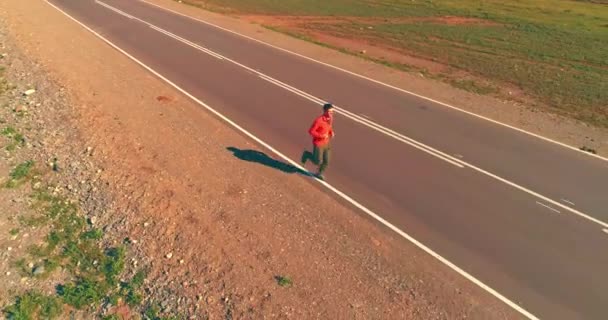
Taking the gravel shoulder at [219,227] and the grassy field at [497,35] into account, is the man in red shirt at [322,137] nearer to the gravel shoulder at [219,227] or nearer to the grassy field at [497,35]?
the gravel shoulder at [219,227]

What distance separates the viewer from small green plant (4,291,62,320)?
270 inches

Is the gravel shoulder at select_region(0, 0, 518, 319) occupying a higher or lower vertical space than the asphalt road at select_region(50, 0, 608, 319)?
lower

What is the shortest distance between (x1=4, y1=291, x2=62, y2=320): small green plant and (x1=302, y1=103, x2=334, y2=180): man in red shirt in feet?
19.4

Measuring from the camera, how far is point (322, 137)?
10055 mm

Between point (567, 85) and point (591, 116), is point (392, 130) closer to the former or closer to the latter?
point (591, 116)

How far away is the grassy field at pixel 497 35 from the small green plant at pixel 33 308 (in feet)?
57.9

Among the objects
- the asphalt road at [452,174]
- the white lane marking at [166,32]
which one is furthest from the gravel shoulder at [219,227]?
the white lane marking at [166,32]

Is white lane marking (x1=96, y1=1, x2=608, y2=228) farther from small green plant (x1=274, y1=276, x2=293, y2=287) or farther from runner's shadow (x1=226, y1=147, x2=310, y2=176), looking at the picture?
small green plant (x1=274, y1=276, x2=293, y2=287)

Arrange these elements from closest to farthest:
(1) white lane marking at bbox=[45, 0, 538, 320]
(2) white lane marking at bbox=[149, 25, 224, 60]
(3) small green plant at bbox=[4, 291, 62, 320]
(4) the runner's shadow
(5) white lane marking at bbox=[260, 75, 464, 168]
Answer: (3) small green plant at bbox=[4, 291, 62, 320] → (1) white lane marking at bbox=[45, 0, 538, 320] → (4) the runner's shadow → (5) white lane marking at bbox=[260, 75, 464, 168] → (2) white lane marking at bbox=[149, 25, 224, 60]

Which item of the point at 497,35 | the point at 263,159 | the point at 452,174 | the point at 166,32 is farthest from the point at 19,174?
the point at 497,35

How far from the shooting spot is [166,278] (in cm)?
752

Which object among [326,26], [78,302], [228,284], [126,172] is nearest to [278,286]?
[228,284]

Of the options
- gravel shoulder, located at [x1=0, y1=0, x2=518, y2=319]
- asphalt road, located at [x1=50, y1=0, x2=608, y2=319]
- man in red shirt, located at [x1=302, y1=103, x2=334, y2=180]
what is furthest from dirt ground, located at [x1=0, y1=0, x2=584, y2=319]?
asphalt road, located at [x1=50, y1=0, x2=608, y2=319]

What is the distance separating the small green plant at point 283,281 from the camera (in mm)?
7355
